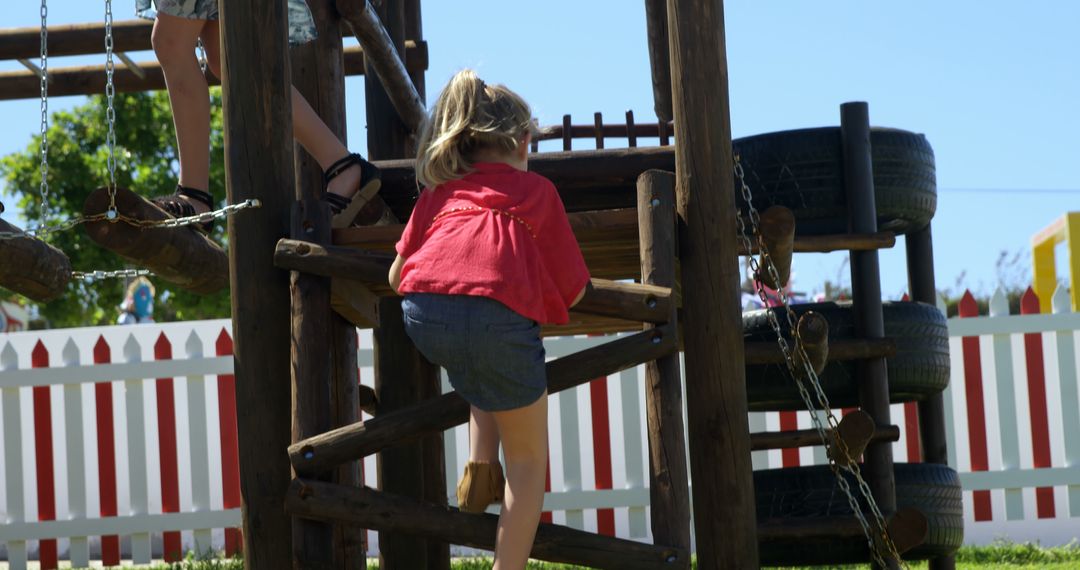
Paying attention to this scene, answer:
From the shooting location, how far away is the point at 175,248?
4125 millimetres

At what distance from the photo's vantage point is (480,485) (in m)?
3.29

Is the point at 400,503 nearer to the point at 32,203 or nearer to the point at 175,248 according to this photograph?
the point at 175,248

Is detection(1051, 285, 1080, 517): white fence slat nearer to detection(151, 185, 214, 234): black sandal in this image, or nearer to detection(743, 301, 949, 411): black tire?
detection(743, 301, 949, 411): black tire

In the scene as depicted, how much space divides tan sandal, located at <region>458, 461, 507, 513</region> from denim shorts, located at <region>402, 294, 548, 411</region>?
0.20 metres

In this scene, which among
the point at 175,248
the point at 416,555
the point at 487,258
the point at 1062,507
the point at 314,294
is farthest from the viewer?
the point at 1062,507

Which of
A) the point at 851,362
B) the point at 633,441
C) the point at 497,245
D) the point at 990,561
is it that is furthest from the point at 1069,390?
the point at 497,245

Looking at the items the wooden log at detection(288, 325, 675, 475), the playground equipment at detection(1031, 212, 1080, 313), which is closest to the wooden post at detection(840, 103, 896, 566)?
the wooden log at detection(288, 325, 675, 475)

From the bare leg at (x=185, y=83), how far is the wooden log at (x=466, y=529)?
1236mm

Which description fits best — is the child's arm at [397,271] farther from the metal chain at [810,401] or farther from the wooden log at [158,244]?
the metal chain at [810,401]

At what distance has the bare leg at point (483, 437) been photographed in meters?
3.29

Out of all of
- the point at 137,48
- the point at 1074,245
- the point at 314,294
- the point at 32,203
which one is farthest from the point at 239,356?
the point at 32,203

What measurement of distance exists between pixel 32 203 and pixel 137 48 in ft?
55.7

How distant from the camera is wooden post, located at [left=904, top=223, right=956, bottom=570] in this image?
5.57 metres

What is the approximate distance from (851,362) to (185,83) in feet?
8.12
